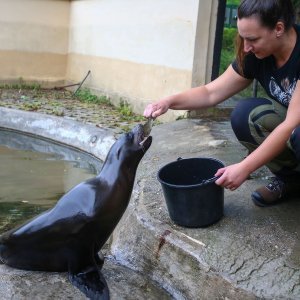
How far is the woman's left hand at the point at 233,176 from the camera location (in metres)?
2.46

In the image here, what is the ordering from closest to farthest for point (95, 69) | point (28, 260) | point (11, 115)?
1. point (28, 260)
2. point (11, 115)
3. point (95, 69)

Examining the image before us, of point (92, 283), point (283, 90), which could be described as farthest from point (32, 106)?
point (92, 283)

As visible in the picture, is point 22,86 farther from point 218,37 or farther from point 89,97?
point 218,37

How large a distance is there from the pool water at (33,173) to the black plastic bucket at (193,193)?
4.54 ft

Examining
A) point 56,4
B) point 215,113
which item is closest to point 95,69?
point 56,4

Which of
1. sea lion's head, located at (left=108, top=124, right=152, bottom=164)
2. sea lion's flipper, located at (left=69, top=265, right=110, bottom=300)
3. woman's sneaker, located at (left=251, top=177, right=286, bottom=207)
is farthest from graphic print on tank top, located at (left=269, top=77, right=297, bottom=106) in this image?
sea lion's flipper, located at (left=69, top=265, right=110, bottom=300)

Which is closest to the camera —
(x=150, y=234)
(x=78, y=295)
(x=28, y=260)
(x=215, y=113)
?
(x=78, y=295)

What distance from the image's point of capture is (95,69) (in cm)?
935

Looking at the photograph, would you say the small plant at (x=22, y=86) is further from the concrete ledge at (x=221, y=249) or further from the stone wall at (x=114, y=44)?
the concrete ledge at (x=221, y=249)

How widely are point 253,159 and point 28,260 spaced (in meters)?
1.21

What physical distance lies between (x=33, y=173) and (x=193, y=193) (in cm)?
294

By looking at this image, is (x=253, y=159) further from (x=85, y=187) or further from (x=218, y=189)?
(x=85, y=187)

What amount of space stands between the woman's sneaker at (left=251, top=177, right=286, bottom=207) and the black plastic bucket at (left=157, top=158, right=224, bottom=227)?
0.96ft

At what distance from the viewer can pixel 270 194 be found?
301cm
